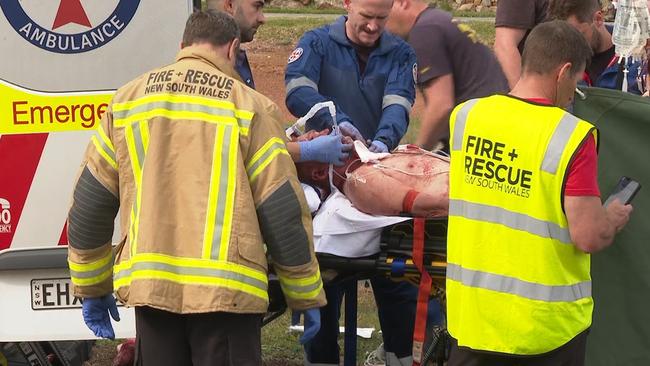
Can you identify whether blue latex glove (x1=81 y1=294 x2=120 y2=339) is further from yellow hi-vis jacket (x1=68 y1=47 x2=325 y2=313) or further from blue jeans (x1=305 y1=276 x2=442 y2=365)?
blue jeans (x1=305 y1=276 x2=442 y2=365)

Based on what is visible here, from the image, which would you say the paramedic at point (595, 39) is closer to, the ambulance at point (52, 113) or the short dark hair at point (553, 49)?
the short dark hair at point (553, 49)

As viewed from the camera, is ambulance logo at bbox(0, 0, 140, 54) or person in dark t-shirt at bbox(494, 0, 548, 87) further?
person in dark t-shirt at bbox(494, 0, 548, 87)

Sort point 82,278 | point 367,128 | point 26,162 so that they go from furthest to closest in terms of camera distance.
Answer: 1. point 367,128
2. point 26,162
3. point 82,278

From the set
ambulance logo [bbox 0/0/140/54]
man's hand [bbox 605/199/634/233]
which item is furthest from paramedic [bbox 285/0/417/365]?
man's hand [bbox 605/199/634/233]

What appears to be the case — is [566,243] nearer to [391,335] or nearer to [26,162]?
[391,335]

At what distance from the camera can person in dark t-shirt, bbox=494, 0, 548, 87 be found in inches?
246

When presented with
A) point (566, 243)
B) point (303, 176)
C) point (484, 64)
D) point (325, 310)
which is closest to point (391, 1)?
point (484, 64)

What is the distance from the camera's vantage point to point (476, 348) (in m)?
4.27

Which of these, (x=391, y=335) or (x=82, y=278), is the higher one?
(x=82, y=278)

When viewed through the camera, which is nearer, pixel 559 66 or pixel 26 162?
pixel 559 66

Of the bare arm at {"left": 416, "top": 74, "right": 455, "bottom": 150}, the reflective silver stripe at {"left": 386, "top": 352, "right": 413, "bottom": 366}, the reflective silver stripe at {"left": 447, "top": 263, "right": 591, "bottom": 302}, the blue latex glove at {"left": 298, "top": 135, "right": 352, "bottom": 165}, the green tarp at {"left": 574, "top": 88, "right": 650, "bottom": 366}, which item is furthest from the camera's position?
the reflective silver stripe at {"left": 386, "top": 352, "right": 413, "bottom": 366}

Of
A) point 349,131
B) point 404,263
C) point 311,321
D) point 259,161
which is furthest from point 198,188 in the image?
point 349,131

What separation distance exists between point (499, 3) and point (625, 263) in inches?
70.9

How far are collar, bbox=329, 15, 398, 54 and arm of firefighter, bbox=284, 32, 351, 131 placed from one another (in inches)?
3.1
